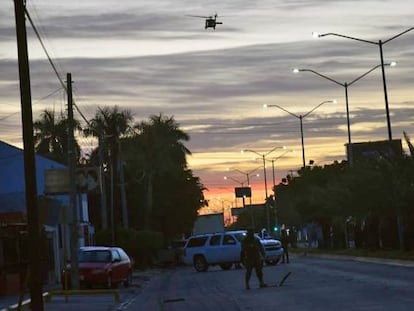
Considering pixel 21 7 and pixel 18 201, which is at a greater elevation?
pixel 21 7

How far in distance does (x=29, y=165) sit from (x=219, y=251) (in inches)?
1198

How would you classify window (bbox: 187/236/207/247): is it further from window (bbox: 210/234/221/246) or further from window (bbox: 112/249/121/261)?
window (bbox: 112/249/121/261)

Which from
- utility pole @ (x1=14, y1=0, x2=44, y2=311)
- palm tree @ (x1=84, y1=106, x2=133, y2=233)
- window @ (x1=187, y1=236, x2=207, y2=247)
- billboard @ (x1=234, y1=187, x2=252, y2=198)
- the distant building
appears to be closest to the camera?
utility pole @ (x1=14, y1=0, x2=44, y2=311)

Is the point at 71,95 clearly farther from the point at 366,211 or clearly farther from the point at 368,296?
the point at 366,211

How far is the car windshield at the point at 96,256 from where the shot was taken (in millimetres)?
35125

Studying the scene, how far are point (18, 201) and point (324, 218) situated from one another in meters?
37.1

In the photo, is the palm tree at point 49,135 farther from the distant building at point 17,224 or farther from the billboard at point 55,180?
the billboard at point 55,180

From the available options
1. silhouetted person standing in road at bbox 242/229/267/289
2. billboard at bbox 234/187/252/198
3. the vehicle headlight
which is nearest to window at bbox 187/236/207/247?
the vehicle headlight

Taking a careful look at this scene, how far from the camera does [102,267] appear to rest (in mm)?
34438

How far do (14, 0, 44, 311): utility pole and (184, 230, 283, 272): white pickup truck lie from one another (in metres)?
29.7

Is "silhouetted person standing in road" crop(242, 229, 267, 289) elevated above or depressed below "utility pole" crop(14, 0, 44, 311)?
below

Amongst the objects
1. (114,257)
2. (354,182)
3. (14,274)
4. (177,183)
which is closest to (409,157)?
(354,182)

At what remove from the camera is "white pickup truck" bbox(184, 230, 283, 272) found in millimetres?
49969

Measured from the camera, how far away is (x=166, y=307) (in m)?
23.8
